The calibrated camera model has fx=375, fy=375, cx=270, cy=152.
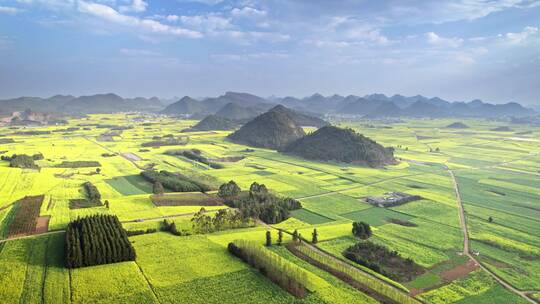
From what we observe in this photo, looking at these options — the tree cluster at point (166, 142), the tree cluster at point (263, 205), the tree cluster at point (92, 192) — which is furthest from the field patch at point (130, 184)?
the tree cluster at point (166, 142)

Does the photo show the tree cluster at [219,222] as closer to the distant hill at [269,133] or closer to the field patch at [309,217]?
the field patch at [309,217]

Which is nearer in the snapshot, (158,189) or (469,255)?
(469,255)

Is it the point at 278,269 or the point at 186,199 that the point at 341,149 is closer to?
the point at 186,199

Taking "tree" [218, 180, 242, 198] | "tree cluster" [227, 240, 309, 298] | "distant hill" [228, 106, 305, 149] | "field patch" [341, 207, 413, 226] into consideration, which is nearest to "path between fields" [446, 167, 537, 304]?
"field patch" [341, 207, 413, 226]

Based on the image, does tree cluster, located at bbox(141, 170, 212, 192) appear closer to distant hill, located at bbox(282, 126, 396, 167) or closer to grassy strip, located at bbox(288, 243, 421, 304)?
grassy strip, located at bbox(288, 243, 421, 304)

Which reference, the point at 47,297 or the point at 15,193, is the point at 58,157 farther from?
the point at 47,297

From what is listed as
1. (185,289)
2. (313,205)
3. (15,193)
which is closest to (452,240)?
(313,205)

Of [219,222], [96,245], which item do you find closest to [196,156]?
[219,222]
